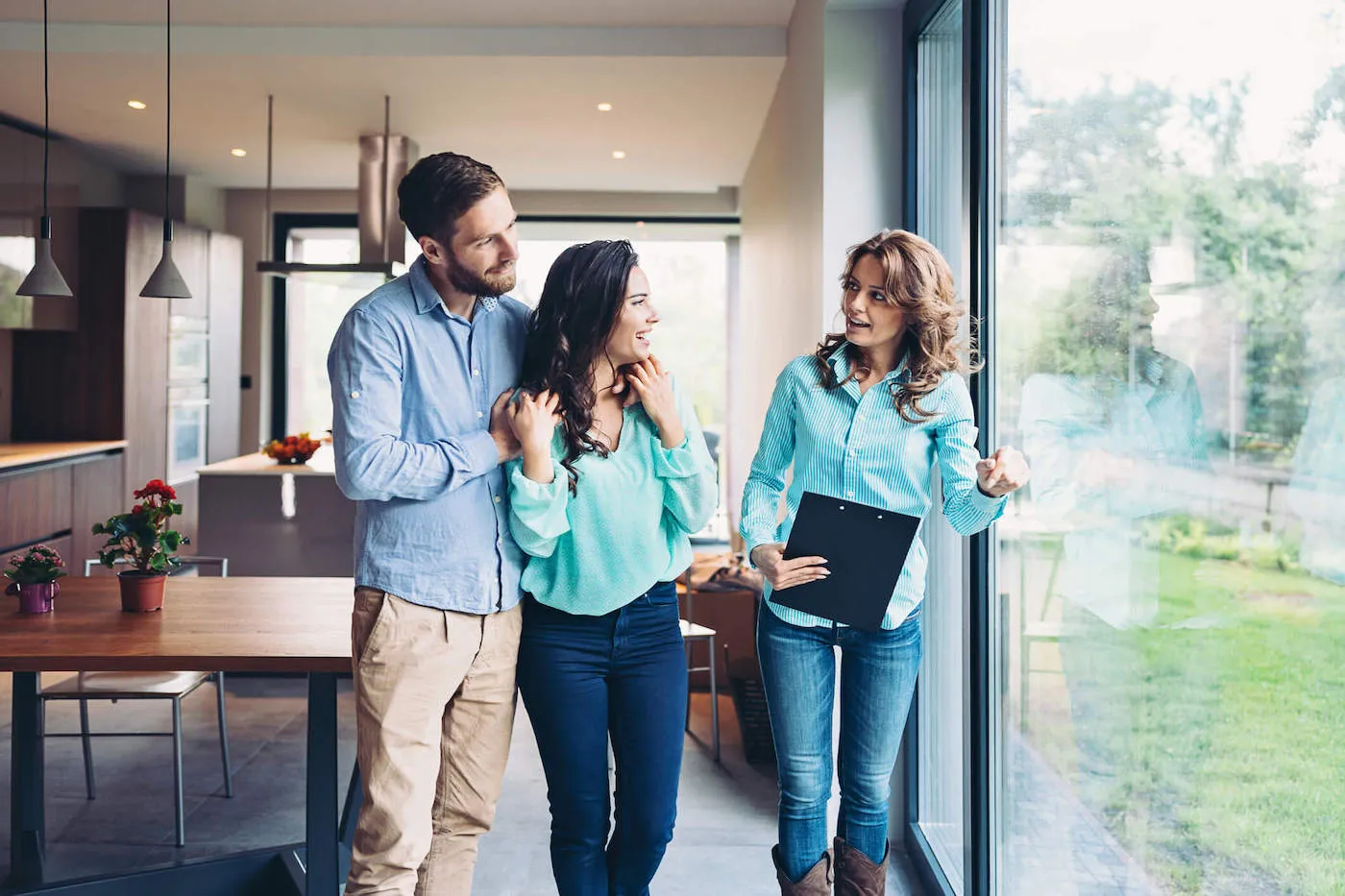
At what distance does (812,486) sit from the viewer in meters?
1.87

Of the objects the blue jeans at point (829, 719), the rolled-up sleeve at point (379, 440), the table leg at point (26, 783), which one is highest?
the rolled-up sleeve at point (379, 440)

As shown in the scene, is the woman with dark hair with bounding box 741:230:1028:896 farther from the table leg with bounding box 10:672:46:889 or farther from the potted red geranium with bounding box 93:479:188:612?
the table leg with bounding box 10:672:46:889

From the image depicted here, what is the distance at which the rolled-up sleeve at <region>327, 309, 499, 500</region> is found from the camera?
1.56m

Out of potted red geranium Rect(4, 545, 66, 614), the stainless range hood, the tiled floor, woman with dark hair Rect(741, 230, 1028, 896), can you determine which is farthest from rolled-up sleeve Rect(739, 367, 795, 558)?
the stainless range hood

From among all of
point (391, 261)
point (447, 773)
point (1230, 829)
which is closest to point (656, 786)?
point (447, 773)

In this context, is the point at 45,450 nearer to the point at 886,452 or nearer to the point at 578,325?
the point at 578,325

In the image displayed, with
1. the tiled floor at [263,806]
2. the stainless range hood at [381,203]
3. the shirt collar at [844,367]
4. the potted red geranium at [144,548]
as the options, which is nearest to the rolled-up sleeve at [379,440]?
the shirt collar at [844,367]

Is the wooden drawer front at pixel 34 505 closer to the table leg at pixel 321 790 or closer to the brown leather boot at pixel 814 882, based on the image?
the table leg at pixel 321 790

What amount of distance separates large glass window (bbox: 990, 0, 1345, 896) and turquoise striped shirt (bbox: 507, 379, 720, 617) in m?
0.63

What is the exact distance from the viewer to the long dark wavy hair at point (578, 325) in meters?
1.67

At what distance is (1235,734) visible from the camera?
132 centimetres

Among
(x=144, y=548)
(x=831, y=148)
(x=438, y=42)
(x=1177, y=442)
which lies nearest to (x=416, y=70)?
(x=438, y=42)

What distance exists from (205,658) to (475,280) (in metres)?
1.00

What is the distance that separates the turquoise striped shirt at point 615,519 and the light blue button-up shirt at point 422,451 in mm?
59
